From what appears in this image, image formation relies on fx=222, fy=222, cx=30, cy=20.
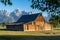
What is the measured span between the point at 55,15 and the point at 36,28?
176 ft

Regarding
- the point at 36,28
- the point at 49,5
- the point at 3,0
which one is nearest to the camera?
the point at 3,0

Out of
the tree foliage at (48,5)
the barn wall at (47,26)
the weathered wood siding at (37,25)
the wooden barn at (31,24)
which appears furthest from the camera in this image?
the barn wall at (47,26)

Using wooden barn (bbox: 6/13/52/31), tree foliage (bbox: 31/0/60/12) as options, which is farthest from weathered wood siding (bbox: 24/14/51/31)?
tree foliage (bbox: 31/0/60/12)

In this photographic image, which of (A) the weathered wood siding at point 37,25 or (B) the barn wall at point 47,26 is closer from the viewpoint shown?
(A) the weathered wood siding at point 37,25

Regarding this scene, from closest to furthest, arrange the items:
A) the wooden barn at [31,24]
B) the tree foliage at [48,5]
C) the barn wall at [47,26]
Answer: the tree foliage at [48,5] → the wooden barn at [31,24] → the barn wall at [47,26]

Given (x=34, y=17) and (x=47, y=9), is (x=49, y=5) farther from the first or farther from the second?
(x=34, y=17)

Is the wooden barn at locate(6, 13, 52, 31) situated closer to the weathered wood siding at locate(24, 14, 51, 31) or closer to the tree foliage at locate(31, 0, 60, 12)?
the weathered wood siding at locate(24, 14, 51, 31)

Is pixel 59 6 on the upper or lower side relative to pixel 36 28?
upper

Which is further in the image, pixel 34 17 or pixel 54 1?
pixel 34 17

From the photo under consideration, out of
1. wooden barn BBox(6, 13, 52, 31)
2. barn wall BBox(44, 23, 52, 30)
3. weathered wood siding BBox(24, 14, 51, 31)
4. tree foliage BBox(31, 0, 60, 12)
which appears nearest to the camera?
tree foliage BBox(31, 0, 60, 12)

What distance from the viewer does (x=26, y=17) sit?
87188 mm

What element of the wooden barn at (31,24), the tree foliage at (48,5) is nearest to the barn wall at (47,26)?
the wooden barn at (31,24)

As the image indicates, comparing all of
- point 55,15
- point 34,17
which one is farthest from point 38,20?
point 55,15

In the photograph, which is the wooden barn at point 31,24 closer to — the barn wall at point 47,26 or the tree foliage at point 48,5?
the barn wall at point 47,26
